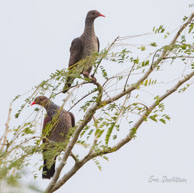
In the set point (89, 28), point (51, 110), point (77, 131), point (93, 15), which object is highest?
point (93, 15)

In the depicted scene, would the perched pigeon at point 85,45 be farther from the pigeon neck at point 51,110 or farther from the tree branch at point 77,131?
the tree branch at point 77,131

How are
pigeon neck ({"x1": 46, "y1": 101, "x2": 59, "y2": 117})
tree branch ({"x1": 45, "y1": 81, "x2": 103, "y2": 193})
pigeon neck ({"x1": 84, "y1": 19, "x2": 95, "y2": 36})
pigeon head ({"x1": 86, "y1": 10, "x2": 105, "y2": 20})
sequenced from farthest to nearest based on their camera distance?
1. pigeon head ({"x1": 86, "y1": 10, "x2": 105, "y2": 20})
2. pigeon neck ({"x1": 84, "y1": 19, "x2": 95, "y2": 36})
3. pigeon neck ({"x1": 46, "y1": 101, "x2": 59, "y2": 117})
4. tree branch ({"x1": 45, "y1": 81, "x2": 103, "y2": 193})

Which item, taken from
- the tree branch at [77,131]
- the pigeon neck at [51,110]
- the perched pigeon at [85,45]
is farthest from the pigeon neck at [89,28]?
the tree branch at [77,131]

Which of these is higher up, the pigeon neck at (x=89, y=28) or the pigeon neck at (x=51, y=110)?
the pigeon neck at (x=89, y=28)

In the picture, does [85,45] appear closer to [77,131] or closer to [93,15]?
[93,15]

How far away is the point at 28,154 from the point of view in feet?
9.46

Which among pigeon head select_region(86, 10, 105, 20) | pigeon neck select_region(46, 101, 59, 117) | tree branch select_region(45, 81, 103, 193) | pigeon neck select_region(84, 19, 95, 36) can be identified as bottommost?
pigeon neck select_region(46, 101, 59, 117)

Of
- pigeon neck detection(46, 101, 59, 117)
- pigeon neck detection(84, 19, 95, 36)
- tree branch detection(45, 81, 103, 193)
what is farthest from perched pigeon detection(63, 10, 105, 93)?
tree branch detection(45, 81, 103, 193)

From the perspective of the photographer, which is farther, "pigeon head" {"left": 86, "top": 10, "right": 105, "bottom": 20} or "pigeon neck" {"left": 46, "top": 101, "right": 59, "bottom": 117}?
"pigeon head" {"left": 86, "top": 10, "right": 105, "bottom": 20}

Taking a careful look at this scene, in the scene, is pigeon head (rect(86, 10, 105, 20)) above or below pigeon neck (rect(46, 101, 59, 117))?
above

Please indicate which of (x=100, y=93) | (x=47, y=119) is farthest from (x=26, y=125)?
(x=47, y=119)

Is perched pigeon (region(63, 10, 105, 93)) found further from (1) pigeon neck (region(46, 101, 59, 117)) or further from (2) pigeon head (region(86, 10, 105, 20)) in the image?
(1) pigeon neck (region(46, 101, 59, 117))

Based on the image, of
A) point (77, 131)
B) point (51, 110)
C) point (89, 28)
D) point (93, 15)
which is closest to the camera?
point (77, 131)

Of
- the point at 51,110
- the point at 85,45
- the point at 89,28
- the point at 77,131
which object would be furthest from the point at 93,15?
the point at 77,131
